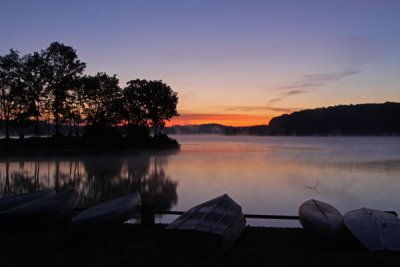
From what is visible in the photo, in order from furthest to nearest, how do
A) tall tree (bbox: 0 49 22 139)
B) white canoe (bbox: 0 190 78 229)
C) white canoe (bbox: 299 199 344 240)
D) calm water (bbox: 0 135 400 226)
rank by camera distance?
tall tree (bbox: 0 49 22 139) → calm water (bbox: 0 135 400 226) → white canoe (bbox: 0 190 78 229) → white canoe (bbox: 299 199 344 240)

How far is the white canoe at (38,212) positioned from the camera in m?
10.1

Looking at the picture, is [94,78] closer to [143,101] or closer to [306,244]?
[143,101]

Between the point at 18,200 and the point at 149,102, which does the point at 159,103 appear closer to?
the point at 149,102

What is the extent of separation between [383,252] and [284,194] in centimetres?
1406

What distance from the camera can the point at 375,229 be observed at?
9.19 metres

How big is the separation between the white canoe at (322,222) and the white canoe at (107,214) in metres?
4.65

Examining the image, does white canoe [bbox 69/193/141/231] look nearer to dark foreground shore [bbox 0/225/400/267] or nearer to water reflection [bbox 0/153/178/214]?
dark foreground shore [bbox 0/225/400/267]

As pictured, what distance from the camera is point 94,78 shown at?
60438mm

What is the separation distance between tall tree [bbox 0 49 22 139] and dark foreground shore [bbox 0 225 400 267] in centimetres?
4967

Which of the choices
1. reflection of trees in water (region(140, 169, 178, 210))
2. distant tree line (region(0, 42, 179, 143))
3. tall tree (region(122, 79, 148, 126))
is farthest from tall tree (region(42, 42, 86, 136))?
reflection of trees in water (region(140, 169, 178, 210))

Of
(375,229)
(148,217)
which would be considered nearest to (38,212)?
(148,217)

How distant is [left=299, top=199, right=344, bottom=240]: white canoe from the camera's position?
9.45 m

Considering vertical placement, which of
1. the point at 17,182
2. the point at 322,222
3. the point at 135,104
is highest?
the point at 135,104

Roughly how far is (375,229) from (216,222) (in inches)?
141
